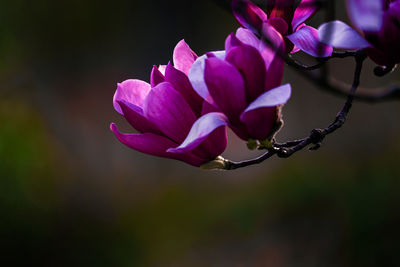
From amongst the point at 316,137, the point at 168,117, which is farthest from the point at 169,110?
the point at 316,137

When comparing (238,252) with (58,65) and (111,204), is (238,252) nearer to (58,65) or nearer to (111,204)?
(111,204)

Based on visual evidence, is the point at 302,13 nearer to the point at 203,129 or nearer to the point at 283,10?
the point at 283,10

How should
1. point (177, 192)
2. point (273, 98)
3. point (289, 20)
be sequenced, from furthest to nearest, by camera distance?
point (177, 192)
point (289, 20)
point (273, 98)

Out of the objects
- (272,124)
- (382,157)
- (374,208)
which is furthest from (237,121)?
(382,157)

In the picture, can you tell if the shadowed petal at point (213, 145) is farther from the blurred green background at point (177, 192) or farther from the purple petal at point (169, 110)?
the blurred green background at point (177, 192)

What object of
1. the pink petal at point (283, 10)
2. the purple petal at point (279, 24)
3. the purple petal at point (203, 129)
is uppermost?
the pink petal at point (283, 10)

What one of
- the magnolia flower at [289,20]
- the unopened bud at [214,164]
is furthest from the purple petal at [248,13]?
the unopened bud at [214,164]

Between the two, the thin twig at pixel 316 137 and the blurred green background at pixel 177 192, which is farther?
the blurred green background at pixel 177 192
